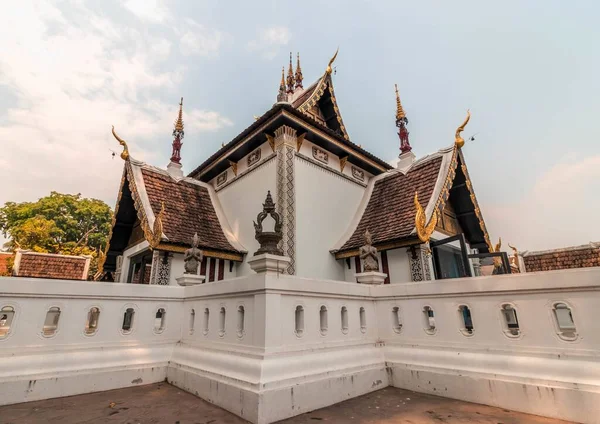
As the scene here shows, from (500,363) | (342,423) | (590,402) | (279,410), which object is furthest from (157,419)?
(590,402)

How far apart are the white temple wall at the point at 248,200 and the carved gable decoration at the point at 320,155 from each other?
5.03 ft

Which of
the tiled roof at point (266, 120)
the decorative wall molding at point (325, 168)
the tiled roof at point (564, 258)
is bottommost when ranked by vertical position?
the tiled roof at point (564, 258)

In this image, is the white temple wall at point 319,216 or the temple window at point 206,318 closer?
the temple window at point 206,318

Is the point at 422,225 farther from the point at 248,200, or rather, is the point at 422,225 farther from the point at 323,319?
the point at 248,200

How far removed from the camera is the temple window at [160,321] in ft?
18.7

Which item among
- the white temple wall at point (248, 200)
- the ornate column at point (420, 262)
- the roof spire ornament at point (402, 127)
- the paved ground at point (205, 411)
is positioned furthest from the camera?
the roof spire ornament at point (402, 127)

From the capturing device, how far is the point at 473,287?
4652 millimetres

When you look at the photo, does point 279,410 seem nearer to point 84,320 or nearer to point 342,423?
point 342,423

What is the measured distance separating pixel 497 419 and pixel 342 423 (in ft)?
5.79

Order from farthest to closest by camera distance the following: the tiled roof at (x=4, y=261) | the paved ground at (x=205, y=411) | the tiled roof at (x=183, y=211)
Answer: the tiled roof at (x=4, y=261), the tiled roof at (x=183, y=211), the paved ground at (x=205, y=411)

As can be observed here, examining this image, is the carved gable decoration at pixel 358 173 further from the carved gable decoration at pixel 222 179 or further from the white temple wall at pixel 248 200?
the carved gable decoration at pixel 222 179

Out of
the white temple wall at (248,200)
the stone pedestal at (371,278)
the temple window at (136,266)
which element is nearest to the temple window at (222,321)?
the stone pedestal at (371,278)

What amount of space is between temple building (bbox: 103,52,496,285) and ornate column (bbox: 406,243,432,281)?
0.08 ft

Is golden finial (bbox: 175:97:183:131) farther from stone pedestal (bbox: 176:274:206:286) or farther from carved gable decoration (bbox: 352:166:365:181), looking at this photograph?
stone pedestal (bbox: 176:274:206:286)
